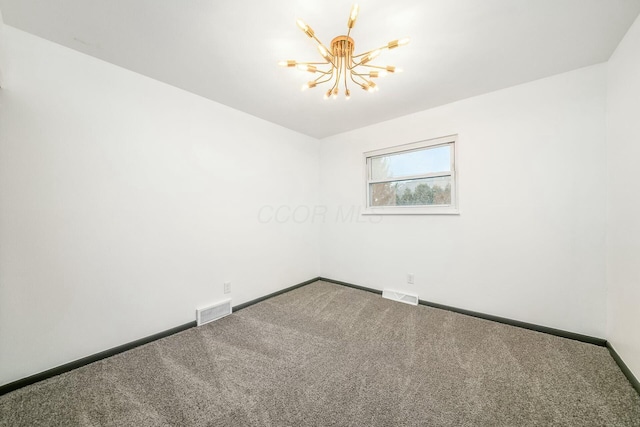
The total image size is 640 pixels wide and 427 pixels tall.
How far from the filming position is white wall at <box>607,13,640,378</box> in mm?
1486

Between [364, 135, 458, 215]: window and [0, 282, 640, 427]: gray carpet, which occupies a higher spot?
[364, 135, 458, 215]: window

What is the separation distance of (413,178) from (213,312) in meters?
2.92

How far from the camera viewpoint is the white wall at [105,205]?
4.94 feet

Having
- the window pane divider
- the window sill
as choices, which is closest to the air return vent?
the window sill

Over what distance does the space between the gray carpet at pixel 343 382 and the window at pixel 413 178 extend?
4.66 feet

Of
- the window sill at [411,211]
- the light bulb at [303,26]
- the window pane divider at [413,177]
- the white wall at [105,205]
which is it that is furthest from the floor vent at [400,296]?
the light bulb at [303,26]

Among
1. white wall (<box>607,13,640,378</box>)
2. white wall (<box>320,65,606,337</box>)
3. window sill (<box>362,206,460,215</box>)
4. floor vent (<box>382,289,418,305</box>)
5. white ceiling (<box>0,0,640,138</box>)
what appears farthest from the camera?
floor vent (<box>382,289,418,305</box>)

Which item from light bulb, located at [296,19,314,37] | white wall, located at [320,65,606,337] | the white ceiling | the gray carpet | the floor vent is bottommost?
the gray carpet

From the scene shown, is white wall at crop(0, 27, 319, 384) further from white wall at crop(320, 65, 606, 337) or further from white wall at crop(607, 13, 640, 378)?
white wall at crop(607, 13, 640, 378)

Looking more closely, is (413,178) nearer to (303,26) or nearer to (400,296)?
(400,296)

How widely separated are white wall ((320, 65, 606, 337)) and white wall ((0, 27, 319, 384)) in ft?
7.42

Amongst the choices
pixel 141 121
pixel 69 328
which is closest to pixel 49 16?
pixel 141 121

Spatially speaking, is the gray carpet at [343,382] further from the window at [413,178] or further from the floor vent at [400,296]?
the window at [413,178]

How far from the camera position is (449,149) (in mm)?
2703
